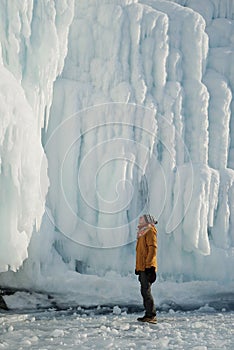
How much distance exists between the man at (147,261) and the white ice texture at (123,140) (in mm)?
3005

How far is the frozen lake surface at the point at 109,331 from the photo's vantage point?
5.90 metres

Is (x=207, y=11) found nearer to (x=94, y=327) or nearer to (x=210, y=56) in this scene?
(x=210, y=56)

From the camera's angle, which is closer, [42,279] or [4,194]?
[4,194]

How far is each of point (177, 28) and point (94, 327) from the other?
8396 millimetres

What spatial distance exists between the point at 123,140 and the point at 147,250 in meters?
4.83

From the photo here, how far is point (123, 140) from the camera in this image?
39.0 feet

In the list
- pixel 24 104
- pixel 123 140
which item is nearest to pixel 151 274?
pixel 24 104

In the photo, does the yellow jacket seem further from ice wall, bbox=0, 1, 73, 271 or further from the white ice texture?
the white ice texture

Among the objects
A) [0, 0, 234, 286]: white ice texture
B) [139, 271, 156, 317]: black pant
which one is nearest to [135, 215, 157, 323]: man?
[139, 271, 156, 317]: black pant

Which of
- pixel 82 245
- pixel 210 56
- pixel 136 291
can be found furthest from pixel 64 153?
pixel 210 56

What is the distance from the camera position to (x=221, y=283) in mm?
12766

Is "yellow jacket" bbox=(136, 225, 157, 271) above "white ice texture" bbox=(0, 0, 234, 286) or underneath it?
underneath

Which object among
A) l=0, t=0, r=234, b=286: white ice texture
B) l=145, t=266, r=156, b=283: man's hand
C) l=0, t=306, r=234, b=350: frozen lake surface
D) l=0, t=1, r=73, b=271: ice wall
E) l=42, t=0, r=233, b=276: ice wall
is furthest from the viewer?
l=42, t=0, r=233, b=276: ice wall

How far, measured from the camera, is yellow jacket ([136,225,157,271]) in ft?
23.7
